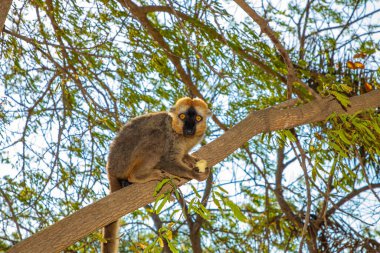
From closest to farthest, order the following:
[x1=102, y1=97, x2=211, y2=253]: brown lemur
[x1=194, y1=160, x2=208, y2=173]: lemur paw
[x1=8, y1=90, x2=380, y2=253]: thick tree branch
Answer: [x1=8, y1=90, x2=380, y2=253]: thick tree branch, [x1=194, y1=160, x2=208, y2=173]: lemur paw, [x1=102, y1=97, x2=211, y2=253]: brown lemur

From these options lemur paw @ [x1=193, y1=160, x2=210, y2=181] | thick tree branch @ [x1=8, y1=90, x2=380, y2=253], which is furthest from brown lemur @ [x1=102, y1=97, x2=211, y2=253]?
thick tree branch @ [x1=8, y1=90, x2=380, y2=253]

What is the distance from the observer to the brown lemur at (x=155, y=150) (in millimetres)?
4711

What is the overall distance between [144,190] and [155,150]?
91 centimetres

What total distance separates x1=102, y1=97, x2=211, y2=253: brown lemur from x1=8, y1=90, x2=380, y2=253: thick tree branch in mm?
274

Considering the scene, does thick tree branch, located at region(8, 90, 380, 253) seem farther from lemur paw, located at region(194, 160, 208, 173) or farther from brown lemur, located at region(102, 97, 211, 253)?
brown lemur, located at region(102, 97, 211, 253)

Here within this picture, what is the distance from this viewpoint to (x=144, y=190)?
402 cm

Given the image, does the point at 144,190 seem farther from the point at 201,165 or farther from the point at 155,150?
the point at 155,150

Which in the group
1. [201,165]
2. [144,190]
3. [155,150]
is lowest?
[144,190]

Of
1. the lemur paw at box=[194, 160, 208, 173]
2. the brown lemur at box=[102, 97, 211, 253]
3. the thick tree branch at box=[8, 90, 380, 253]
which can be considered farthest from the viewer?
the brown lemur at box=[102, 97, 211, 253]

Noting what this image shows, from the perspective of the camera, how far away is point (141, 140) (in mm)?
4902

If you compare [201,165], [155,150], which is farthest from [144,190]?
[155,150]

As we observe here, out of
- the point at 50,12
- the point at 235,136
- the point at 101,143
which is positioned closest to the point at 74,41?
the point at 50,12

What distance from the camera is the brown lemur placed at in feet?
15.5

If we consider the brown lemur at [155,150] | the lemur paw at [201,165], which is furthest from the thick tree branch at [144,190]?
the brown lemur at [155,150]
